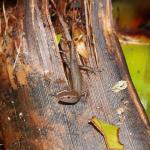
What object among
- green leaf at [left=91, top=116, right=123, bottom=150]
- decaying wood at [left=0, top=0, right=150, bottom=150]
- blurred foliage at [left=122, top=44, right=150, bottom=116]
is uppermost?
blurred foliage at [left=122, top=44, right=150, bottom=116]

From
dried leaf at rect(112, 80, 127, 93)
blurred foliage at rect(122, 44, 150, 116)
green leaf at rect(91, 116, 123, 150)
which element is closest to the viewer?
green leaf at rect(91, 116, 123, 150)

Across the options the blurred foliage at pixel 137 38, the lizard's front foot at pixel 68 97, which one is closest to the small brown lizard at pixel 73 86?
the lizard's front foot at pixel 68 97

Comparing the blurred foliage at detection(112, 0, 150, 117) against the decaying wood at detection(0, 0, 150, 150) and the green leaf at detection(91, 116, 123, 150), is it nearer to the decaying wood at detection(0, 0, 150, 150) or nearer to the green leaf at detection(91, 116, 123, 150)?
the decaying wood at detection(0, 0, 150, 150)

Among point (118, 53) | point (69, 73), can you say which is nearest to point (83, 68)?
point (69, 73)

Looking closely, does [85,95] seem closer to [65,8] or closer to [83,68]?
[83,68]

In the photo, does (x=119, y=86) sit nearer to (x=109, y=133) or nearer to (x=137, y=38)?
(x=109, y=133)

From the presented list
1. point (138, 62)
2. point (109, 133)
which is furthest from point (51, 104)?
point (138, 62)

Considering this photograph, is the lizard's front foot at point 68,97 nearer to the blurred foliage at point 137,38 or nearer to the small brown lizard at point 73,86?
the small brown lizard at point 73,86

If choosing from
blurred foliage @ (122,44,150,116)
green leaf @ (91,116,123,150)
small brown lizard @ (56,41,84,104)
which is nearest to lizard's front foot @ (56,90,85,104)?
small brown lizard @ (56,41,84,104)
